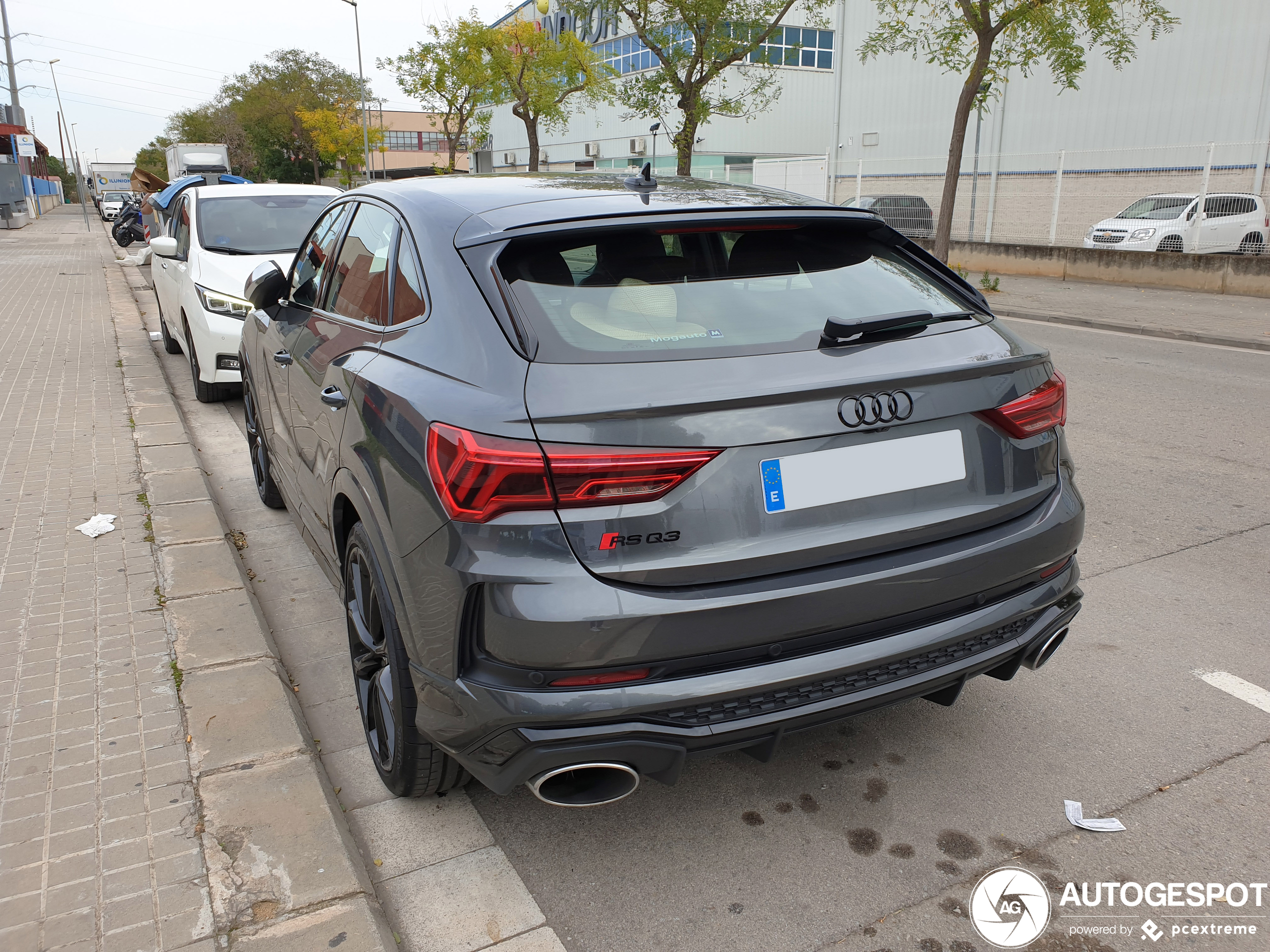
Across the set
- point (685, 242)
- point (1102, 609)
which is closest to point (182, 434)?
point (685, 242)

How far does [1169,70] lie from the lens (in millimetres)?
23438

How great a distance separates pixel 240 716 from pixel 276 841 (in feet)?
2.34

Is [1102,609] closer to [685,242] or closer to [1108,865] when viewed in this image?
[1108,865]

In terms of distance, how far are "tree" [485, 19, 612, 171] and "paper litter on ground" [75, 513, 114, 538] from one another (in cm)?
3313

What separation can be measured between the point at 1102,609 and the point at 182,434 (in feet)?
18.8

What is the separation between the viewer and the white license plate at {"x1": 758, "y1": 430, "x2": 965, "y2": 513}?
2107 millimetres

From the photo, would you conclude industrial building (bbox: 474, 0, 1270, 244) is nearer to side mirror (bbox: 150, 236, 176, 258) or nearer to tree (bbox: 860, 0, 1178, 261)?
tree (bbox: 860, 0, 1178, 261)

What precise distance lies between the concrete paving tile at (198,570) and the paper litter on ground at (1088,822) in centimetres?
327

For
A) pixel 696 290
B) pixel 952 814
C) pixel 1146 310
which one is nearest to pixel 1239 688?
pixel 952 814

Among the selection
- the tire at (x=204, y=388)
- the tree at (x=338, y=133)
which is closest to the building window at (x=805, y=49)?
the tree at (x=338, y=133)

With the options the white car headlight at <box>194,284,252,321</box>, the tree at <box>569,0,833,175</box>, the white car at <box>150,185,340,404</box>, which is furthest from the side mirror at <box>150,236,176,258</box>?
the tree at <box>569,0,833,175</box>

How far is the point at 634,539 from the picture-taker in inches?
79.4

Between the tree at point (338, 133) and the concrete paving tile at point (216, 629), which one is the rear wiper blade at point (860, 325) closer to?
the concrete paving tile at point (216, 629)
